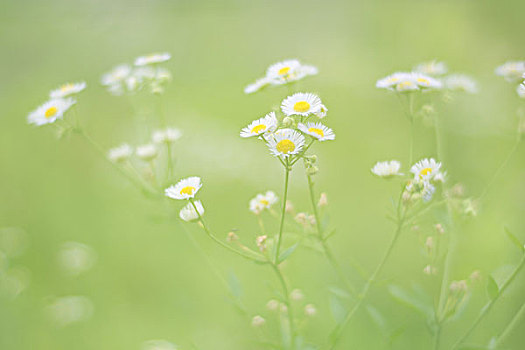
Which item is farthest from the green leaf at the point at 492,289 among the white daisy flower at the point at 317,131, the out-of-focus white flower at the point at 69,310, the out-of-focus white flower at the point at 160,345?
the out-of-focus white flower at the point at 69,310

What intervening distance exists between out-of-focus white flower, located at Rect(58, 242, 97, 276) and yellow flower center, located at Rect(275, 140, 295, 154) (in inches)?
45.4

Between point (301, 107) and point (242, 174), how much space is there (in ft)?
4.32

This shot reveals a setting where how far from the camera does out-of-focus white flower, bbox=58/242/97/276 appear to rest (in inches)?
61.3

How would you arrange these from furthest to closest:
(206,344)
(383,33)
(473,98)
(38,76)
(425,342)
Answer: (38,76), (383,33), (473,98), (206,344), (425,342)

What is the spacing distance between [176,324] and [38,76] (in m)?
2.43

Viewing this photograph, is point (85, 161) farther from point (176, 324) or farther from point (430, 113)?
point (430, 113)

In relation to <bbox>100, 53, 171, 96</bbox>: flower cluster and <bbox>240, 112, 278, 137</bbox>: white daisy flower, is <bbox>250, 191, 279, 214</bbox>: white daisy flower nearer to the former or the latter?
<bbox>240, 112, 278, 137</bbox>: white daisy flower

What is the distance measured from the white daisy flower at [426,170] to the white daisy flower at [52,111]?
2.22 ft

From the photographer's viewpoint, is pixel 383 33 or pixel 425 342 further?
pixel 383 33

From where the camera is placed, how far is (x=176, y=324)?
1494 mm

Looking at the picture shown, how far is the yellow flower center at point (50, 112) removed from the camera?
0.97 m

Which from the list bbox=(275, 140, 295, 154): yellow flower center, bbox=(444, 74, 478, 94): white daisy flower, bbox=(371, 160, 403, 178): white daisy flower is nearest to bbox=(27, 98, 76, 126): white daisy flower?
bbox=(275, 140, 295, 154): yellow flower center

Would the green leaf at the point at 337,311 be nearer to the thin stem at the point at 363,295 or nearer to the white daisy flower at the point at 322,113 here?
the thin stem at the point at 363,295

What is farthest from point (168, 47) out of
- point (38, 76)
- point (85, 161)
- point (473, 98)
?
point (473, 98)
